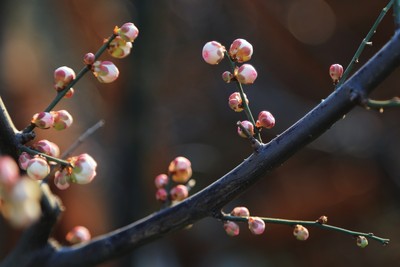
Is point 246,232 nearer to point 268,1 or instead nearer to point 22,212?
point 268,1

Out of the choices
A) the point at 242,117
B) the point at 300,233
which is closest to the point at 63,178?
the point at 300,233

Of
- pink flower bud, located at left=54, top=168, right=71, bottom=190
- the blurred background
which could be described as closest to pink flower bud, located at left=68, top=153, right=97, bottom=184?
pink flower bud, located at left=54, top=168, right=71, bottom=190

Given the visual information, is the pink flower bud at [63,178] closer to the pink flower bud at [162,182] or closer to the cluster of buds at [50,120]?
the cluster of buds at [50,120]

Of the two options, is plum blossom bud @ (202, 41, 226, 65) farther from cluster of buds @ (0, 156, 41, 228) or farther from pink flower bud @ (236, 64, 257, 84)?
cluster of buds @ (0, 156, 41, 228)

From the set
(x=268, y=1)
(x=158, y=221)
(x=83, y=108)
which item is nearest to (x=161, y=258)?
(x=83, y=108)

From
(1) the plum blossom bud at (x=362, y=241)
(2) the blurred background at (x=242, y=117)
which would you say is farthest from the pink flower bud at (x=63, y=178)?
(2) the blurred background at (x=242, y=117)
